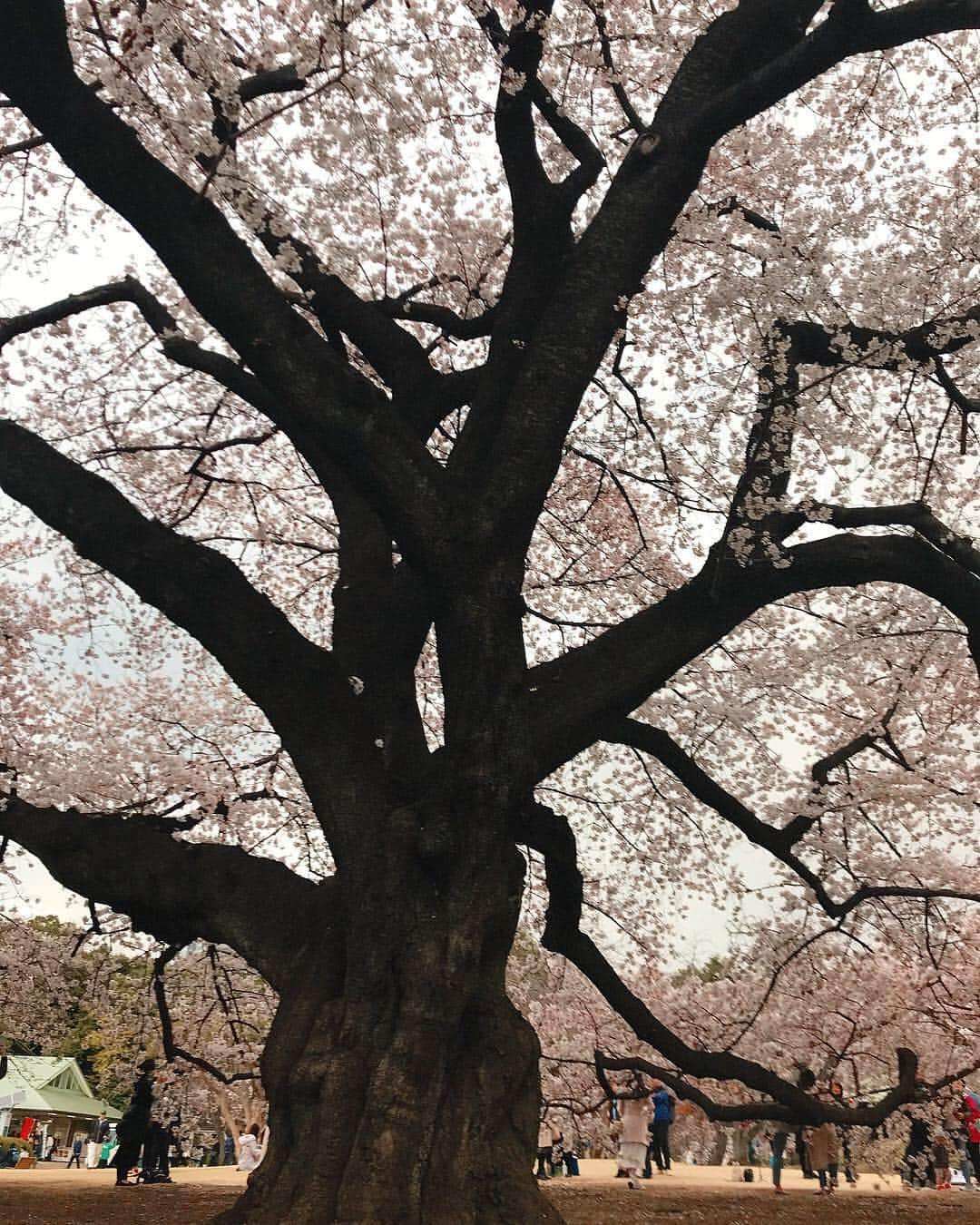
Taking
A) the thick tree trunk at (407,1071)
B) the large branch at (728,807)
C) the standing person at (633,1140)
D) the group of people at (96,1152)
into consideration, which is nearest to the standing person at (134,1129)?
the standing person at (633,1140)

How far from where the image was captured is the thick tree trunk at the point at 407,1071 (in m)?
4.45

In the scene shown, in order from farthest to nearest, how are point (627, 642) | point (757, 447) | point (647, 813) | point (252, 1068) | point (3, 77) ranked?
point (252, 1068) < point (647, 813) < point (757, 447) < point (627, 642) < point (3, 77)

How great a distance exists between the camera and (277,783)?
11.6 meters

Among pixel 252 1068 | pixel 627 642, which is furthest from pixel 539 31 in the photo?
pixel 252 1068

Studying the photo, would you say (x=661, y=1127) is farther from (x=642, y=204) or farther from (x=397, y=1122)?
(x=642, y=204)

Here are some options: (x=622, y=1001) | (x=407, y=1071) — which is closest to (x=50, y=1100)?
(x=622, y=1001)

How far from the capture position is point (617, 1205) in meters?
9.85

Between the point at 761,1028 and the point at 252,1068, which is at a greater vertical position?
the point at 761,1028

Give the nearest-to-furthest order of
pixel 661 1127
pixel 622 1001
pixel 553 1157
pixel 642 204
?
1. pixel 642 204
2. pixel 622 1001
3. pixel 661 1127
4. pixel 553 1157

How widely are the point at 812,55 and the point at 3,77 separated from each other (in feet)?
13.0

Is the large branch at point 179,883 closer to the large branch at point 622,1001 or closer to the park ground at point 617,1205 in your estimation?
the large branch at point 622,1001

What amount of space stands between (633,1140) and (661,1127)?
299cm

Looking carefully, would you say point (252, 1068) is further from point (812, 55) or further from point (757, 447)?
point (812, 55)

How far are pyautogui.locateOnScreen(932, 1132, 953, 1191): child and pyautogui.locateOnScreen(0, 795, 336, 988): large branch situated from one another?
56.7ft
